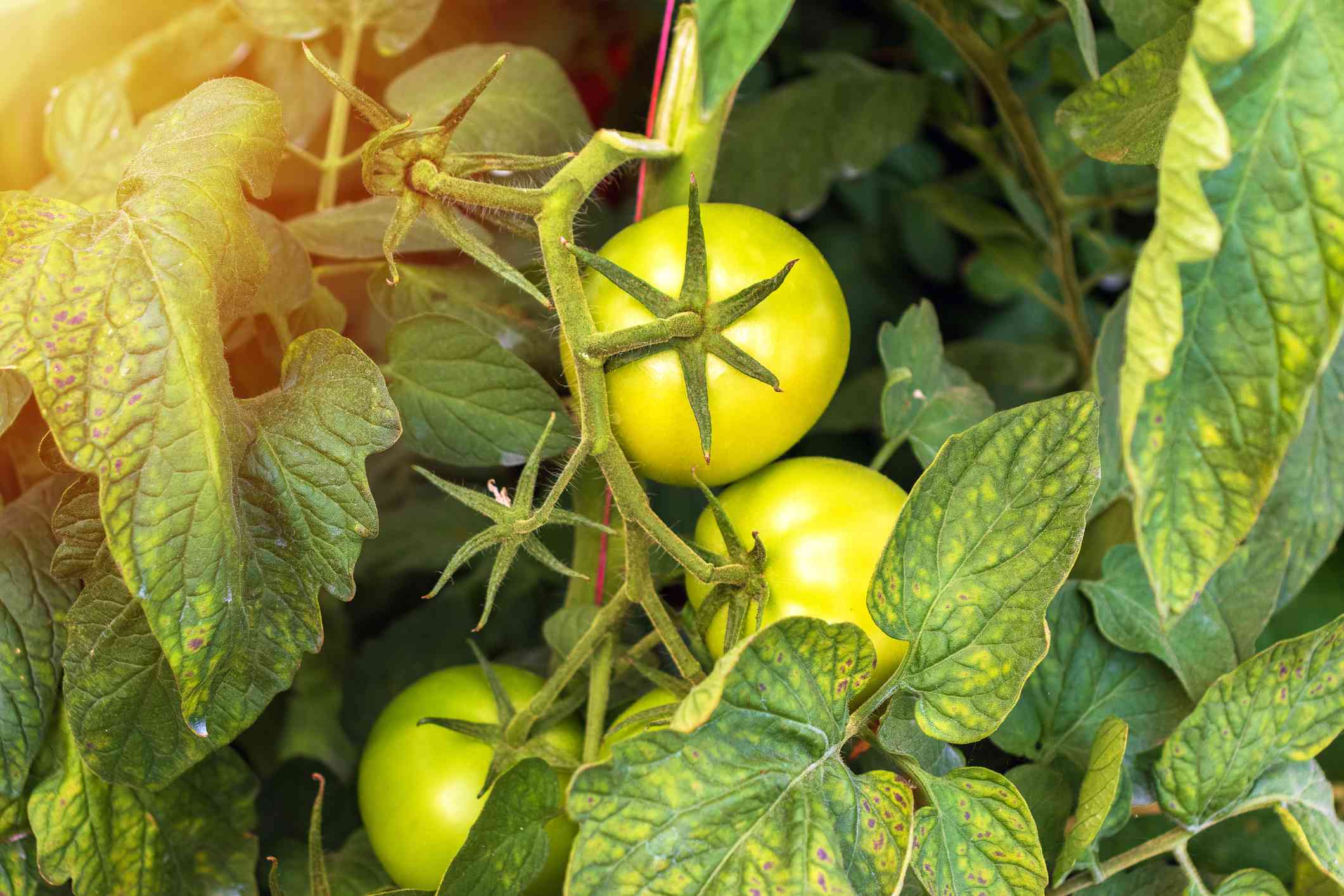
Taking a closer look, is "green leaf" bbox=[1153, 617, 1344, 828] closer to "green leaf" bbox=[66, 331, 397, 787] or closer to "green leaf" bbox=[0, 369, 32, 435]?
"green leaf" bbox=[66, 331, 397, 787]

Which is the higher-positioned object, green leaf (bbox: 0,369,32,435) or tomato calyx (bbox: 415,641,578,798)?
green leaf (bbox: 0,369,32,435)

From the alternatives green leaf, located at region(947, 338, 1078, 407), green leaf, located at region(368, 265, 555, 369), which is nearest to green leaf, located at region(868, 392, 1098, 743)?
green leaf, located at region(368, 265, 555, 369)

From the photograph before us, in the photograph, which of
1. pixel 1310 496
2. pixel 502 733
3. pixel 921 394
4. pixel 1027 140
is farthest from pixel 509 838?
pixel 1027 140

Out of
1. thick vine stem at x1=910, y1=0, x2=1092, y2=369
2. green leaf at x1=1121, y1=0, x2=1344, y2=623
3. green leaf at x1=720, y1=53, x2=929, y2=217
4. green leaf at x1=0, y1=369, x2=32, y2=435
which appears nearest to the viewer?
green leaf at x1=1121, y1=0, x2=1344, y2=623

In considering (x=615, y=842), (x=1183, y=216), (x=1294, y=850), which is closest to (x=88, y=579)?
(x=615, y=842)

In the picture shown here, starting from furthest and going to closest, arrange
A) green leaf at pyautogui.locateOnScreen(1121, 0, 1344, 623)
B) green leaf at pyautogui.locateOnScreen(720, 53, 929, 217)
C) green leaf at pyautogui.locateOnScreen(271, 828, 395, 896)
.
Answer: green leaf at pyautogui.locateOnScreen(720, 53, 929, 217) → green leaf at pyautogui.locateOnScreen(271, 828, 395, 896) → green leaf at pyautogui.locateOnScreen(1121, 0, 1344, 623)

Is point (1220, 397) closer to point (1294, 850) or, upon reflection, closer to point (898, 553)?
point (898, 553)

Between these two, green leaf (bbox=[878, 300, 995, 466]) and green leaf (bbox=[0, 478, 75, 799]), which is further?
green leaf (bbox=[878, 300, 995, 466])

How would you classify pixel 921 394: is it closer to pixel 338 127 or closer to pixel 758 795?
pixel 758 795
